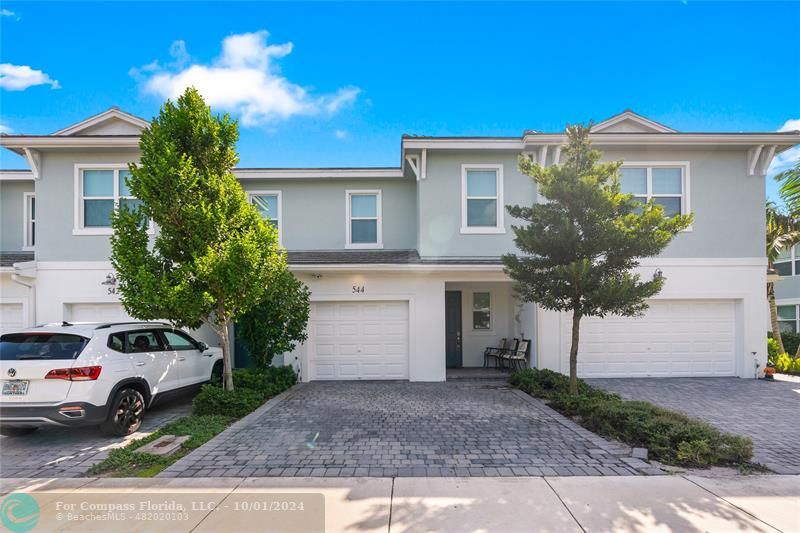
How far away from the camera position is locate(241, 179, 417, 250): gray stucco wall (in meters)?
12.2

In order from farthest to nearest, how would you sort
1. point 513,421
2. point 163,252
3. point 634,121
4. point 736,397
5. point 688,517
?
point 634,121, point 736,397, point 163,252, point 513,421, point 688,517

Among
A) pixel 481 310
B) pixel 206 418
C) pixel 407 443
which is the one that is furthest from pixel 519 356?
pixel 206 418

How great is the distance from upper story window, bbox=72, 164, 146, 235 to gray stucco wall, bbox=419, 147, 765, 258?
8.12 meters

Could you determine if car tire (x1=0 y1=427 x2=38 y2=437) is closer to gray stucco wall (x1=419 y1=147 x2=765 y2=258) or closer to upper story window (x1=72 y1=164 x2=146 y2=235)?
upper story window (x1=72 y1=164 x2=146 y2=235)

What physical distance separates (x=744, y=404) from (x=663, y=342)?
3036mm

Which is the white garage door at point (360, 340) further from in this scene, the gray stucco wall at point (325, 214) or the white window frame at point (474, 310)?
the white window frame at point (474, 310)

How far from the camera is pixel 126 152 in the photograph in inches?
433

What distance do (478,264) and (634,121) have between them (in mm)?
6662

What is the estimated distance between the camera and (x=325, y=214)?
12.3 metres

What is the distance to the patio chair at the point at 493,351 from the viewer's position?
40.1 feet

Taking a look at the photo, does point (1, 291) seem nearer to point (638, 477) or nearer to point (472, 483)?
point (472, 483)

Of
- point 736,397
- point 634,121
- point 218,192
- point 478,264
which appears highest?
point 634,121

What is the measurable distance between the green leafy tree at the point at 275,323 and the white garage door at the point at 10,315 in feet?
21.1

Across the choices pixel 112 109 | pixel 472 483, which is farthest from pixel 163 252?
pixel 112 109
